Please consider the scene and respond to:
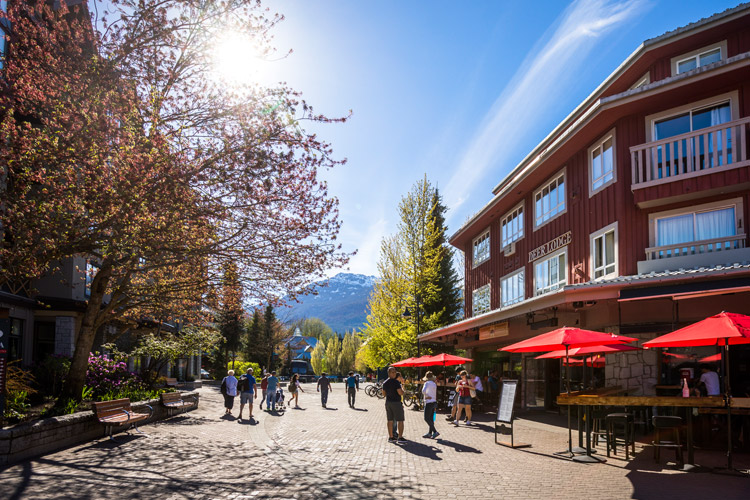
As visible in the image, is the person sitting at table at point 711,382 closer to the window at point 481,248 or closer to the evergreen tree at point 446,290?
the window at point 481,248

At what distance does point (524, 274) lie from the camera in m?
22.9

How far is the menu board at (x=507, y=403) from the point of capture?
12.8 metres

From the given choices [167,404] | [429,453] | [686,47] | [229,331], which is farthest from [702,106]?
[229,331]

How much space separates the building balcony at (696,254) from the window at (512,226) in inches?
341

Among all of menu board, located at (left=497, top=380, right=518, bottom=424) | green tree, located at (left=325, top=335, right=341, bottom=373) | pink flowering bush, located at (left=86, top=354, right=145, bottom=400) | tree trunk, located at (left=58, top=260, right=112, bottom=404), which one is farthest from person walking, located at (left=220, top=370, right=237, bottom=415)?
green tree, located at (left=325, top=335, right=341, bottom=373)

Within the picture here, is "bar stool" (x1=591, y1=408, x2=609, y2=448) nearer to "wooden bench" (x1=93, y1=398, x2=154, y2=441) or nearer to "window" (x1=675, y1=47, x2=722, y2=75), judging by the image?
"window" (x1=675, y1=47, x2=722, y2=75)

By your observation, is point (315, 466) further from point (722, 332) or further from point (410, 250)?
point (410, 250)

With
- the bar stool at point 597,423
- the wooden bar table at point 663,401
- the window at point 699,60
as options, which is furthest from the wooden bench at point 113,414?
the window at point 699,60

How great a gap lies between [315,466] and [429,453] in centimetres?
270

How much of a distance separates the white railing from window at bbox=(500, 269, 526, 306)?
26.9 ft

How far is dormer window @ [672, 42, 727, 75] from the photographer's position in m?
15.7

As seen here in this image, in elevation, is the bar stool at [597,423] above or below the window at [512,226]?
below

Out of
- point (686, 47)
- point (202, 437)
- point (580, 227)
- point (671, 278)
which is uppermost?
point (686, 47)

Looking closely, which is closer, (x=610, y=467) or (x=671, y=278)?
(x=610, y=467)
